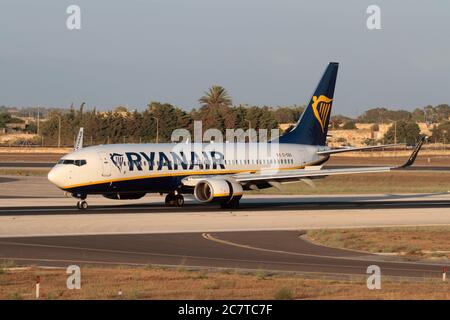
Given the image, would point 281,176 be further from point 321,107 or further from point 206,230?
point 206,230

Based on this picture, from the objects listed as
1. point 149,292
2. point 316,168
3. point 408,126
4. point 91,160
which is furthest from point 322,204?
point 408,126

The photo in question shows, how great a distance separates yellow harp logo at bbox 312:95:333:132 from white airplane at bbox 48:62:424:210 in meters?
2.14

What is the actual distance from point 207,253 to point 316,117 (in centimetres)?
3186

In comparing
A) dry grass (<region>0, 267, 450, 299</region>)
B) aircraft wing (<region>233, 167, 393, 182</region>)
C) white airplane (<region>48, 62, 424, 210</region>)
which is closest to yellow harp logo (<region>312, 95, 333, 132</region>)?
white airplane (<region>48, 62, 424, 210</region>)

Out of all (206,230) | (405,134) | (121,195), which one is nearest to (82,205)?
(121,195)

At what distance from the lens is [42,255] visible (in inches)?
1346

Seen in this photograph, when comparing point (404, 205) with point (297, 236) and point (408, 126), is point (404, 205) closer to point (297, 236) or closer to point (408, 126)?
point (297, 236)

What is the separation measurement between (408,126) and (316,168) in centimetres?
13997

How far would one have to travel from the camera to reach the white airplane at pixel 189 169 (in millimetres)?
54000

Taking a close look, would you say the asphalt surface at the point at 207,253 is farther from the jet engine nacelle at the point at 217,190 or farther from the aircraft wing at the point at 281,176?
the aircraft wing at the point at 281,176

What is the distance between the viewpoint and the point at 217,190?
55.3 m

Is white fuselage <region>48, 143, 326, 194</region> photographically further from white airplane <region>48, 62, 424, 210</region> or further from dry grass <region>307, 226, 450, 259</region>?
dry grass <region>307, 226, 450, 259</region>

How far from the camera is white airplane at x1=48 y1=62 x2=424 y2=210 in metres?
54.0

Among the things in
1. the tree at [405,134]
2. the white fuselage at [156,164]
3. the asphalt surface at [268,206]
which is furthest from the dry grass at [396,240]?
the tree at [405,134]
